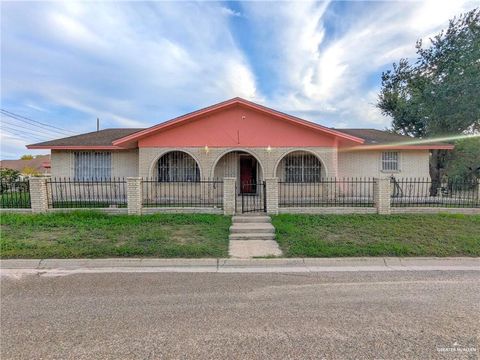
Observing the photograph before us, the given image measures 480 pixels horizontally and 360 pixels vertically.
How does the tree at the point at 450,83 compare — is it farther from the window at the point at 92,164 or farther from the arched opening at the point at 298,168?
the window at the point at 92,164

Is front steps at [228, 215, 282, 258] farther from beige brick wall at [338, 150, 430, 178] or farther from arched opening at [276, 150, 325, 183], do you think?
beige brick wall at [338, 150, 430, 178]

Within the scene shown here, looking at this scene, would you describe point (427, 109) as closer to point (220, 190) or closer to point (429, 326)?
point (220, 190)

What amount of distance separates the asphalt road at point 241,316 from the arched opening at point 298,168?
9124 mm

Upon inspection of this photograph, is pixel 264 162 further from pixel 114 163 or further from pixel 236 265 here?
pixel 236 265

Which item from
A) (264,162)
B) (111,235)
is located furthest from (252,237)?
(264,162)

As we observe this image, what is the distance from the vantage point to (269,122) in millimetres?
13039

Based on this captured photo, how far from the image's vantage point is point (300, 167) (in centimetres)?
1412

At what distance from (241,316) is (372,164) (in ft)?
43.3

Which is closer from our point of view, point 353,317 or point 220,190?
point 353,317

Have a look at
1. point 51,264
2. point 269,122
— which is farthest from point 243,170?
point 51,264

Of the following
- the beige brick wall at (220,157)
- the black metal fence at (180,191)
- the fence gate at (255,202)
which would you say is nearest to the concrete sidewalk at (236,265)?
the fence gate at (255,202)

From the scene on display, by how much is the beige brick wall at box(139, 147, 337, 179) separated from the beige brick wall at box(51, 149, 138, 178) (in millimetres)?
1769

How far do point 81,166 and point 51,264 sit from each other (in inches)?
396

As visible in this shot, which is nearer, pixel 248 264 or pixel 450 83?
pixel 248 264
